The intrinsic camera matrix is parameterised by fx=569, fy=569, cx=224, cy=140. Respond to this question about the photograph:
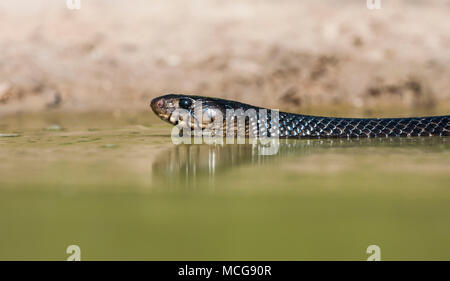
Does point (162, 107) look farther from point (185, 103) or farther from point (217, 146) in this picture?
point (217, 146)

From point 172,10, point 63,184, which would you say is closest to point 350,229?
point 63,184

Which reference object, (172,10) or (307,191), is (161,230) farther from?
(172,10)

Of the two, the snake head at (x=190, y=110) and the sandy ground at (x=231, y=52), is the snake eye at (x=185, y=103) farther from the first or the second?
the sandy ground at (x=231, y=52)

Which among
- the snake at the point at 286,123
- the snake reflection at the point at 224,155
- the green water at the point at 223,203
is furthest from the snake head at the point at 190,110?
the green water at the point at 223,203

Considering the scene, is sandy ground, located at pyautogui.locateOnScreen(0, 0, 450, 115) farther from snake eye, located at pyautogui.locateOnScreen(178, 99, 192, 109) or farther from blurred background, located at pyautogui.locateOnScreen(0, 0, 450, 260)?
snake eye, located at pyautogui.locateOnScreen(178, 99, 192, 109)

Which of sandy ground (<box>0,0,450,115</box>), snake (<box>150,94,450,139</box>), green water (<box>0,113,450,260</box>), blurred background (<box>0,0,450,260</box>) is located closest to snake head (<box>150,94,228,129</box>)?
snake (<box>150,94,450,139</box>)

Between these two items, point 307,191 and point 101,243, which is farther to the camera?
point 307,191
